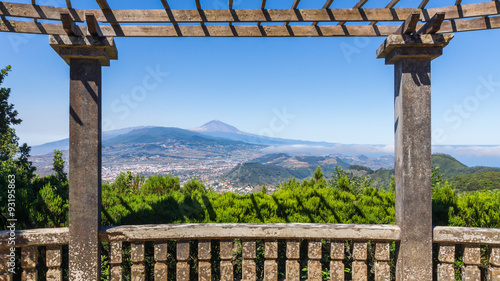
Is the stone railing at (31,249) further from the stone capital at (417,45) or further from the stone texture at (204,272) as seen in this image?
the stone capital at (417,45)

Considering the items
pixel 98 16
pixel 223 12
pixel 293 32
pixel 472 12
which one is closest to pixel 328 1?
pixel 293 32

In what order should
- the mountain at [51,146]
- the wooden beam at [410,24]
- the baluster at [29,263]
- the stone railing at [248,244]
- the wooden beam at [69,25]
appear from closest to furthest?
the wooden beam at [69,25], the wooden beam at [410,24], the baluster at [29,263], the stone railing at [248,244], the mountain at [51,146]

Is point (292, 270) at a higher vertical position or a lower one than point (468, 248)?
lower

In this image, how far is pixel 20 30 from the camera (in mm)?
3186

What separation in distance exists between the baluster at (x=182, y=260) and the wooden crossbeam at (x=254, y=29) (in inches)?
100

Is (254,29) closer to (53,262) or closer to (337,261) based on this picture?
(337,261)

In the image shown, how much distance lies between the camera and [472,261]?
10.3ft

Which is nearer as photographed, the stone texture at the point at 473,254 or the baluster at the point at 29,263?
the baluster at the point at 29,263

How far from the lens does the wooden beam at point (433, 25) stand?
9.40ft

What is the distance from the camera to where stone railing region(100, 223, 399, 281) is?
312 centimetres

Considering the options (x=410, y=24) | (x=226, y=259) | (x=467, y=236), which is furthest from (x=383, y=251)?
(x=410, y=24)

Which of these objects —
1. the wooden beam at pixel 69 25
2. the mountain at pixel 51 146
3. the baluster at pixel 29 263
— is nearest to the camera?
the wooden beam at pixel 69 25

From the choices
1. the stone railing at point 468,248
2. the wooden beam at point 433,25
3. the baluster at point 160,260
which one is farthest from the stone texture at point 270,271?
the wooden beam at point 433,25

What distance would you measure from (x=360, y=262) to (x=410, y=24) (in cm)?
280
